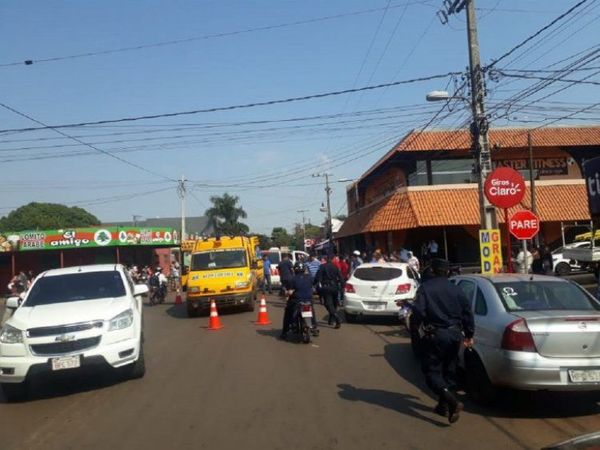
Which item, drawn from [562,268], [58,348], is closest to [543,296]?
[58,348]

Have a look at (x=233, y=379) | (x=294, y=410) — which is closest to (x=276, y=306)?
(x=233, y=379)

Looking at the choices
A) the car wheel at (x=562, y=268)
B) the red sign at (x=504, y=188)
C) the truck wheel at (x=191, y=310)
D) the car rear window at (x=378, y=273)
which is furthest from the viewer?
the car wheel at (x=562, y=268)

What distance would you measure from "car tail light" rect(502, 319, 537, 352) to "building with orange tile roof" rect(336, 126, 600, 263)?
20.7 m

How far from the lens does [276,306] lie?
19.7 metres

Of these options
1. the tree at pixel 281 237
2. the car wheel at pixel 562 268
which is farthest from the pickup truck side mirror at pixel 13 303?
the tree at pixel 281 237

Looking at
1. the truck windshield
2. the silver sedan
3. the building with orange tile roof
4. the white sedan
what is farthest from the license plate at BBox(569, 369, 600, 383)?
the building with orange tile roof

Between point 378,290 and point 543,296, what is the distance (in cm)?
707

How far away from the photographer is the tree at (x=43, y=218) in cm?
7988

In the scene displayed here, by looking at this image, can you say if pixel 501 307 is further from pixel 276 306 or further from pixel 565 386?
pixel 276 306

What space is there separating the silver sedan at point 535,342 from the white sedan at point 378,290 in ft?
21.7

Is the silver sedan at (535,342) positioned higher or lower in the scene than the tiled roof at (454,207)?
lower

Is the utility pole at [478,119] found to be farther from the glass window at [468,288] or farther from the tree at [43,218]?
the tree at [43,218]

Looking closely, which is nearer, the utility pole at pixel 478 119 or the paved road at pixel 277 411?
the paved road at pixel 277 411

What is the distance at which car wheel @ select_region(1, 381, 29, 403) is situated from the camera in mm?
7797
